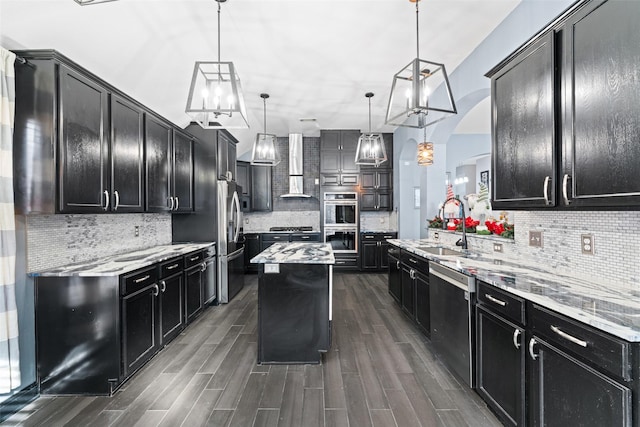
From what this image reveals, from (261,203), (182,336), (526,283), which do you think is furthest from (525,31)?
(261,203)

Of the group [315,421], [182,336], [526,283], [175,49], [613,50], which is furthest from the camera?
[182,336]

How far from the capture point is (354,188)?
6375mm

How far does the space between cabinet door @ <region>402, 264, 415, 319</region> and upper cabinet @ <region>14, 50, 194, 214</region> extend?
9.41 ft

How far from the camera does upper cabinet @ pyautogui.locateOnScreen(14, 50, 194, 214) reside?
2.03 m

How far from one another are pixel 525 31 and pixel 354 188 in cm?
416

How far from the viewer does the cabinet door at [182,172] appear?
3.82m

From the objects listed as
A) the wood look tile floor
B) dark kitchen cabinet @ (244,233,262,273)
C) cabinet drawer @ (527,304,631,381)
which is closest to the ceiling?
cabinet drawer @ (527,304,631,381)

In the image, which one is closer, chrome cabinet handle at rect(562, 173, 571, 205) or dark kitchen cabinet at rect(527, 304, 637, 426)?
dark kitchen cabinet at rect(527, 304, 637, 426)

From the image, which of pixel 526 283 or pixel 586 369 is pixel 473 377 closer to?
pixel 526 283

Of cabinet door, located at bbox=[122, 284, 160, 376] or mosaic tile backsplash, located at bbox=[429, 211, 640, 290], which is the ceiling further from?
cabinet door, located at bbox=[122, 284, 160, 376]

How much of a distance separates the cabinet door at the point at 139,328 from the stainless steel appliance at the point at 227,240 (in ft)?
5.20

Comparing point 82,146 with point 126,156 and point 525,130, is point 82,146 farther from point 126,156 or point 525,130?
point 525,130

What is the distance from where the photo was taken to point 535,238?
2375 mm

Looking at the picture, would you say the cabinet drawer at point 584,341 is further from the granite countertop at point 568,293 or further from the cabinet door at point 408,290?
the cabinet door at point 408,290
